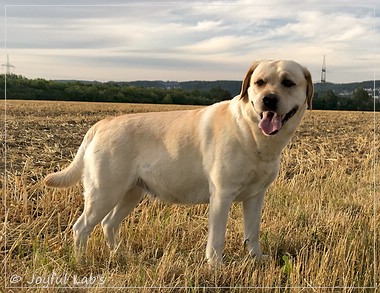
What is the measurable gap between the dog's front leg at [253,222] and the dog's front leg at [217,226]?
0.48m

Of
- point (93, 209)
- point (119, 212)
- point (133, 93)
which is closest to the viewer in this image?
point (93, 209)

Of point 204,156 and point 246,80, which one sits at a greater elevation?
point 246,80

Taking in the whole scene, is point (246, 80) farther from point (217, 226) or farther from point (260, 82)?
point (217, 226)

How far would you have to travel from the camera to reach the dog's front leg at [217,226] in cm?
414

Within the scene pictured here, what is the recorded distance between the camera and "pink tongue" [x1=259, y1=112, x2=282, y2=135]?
12.9 ft

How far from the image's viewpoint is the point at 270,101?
382 cm

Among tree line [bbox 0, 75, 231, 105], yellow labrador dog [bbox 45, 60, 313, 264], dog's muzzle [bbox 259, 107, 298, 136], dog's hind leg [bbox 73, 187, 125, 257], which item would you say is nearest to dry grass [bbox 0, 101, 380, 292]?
dog's hind leg [bbox 73, 187, 125, 257]

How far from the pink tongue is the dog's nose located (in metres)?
0.10

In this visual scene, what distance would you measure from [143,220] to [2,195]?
183cm

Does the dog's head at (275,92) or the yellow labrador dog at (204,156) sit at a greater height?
the dog's head at (275,92)

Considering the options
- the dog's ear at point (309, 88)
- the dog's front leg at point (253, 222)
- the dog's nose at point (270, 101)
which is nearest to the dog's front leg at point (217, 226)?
the dog's front leg at point (253, 222)

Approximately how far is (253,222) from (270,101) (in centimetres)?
135

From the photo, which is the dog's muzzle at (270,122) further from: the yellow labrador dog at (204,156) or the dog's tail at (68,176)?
the dog's tail at (68,176)

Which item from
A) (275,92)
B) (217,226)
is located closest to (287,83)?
(275,92)
